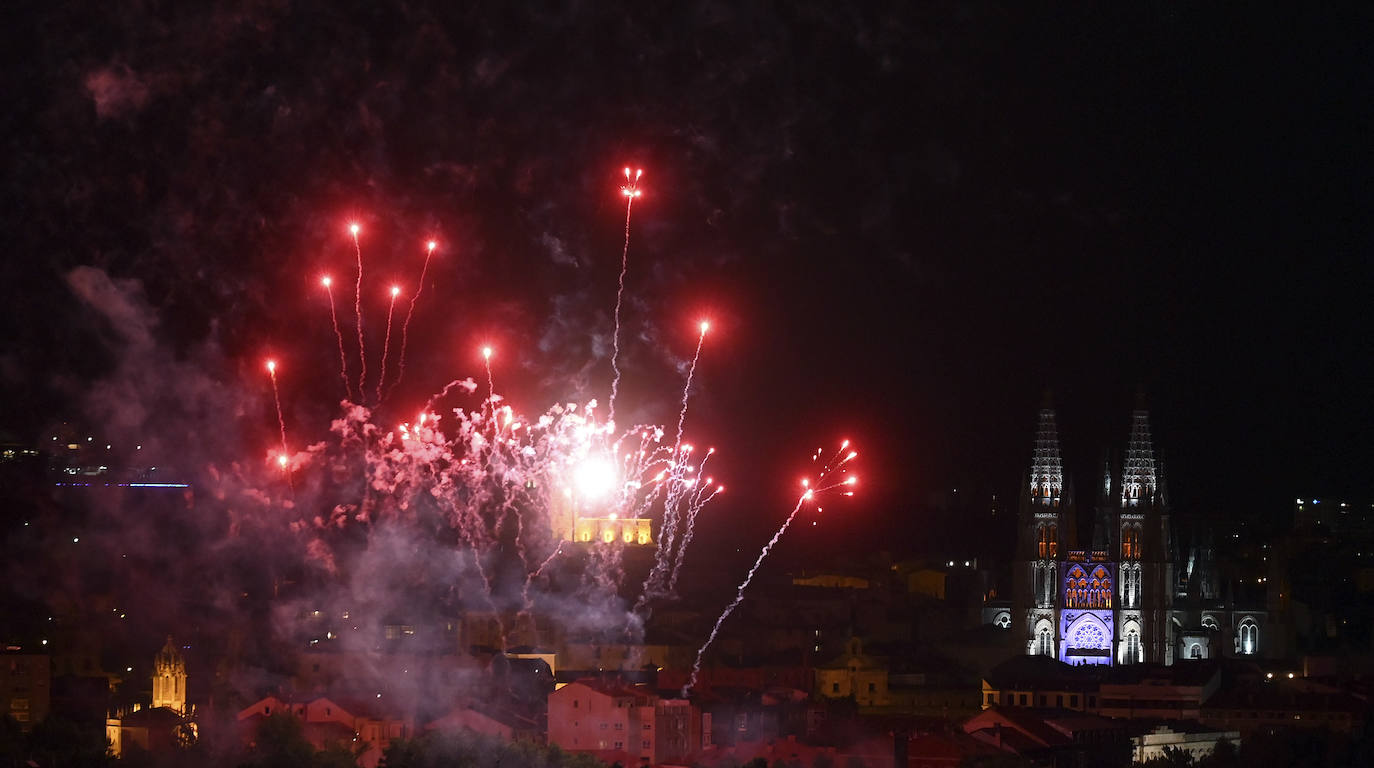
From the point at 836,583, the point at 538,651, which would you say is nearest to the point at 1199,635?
the point at 836,583

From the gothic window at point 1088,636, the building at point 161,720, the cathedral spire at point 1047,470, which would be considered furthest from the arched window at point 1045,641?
the building at point 161,720

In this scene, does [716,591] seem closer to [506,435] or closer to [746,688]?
[746,688]

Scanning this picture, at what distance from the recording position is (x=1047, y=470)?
74.8 metres

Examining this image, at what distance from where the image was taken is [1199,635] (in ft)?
237

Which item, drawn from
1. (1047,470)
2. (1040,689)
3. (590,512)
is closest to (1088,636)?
(1047,470)

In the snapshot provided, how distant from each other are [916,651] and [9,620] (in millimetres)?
22357

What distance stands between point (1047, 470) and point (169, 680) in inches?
1238

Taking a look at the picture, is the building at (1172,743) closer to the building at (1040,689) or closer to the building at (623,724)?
the building at (1040,689)

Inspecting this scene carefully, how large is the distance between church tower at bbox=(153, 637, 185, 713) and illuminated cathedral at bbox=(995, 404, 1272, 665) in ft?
90.2

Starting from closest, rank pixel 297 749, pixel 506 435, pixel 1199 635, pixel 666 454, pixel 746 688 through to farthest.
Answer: pixel 297 749
pixel 506 435
pixel 746 688
pixel 666 454
pixel 1199 635

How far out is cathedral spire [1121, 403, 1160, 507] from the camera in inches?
2864

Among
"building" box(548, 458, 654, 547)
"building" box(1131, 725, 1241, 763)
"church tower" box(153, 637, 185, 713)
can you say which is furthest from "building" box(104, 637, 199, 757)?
"building" box(1131, 725, 1241, 763)

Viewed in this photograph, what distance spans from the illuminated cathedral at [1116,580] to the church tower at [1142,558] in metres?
0.03

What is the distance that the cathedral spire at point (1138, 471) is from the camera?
72750mm
